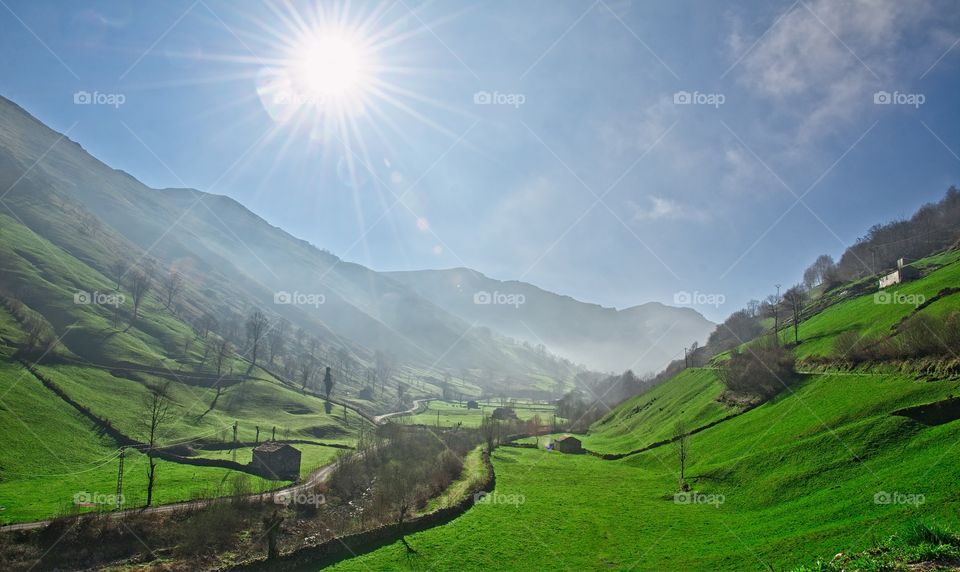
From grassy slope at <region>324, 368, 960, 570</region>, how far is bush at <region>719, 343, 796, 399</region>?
11.2 m

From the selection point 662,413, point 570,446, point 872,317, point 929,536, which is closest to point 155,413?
point 570,446

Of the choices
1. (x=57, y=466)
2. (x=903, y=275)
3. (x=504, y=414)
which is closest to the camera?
(x=57, y=466)

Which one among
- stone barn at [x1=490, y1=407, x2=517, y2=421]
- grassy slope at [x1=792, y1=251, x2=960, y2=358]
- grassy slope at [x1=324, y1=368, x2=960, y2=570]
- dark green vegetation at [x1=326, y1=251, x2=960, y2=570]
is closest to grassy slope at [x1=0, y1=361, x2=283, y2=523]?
dark green vegetation at [x1=326, y1=251, x2=960, y2=570]

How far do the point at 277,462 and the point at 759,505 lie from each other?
252 feet

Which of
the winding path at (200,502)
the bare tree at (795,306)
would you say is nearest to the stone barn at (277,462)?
the winding path at (200,502)

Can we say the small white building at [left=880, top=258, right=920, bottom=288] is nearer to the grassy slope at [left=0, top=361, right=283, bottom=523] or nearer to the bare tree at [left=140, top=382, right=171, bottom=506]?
the grassy slope at [left=0, top=361, right=283, bottom=523]

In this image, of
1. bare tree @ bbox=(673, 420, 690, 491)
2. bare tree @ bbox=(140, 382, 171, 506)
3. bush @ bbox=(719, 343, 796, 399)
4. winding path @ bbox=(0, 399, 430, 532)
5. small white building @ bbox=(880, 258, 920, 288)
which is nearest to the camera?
winding path @ bbox=(0, 399, 430, 532)

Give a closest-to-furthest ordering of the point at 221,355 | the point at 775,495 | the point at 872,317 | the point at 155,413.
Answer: the point at 775,495
the point at 155,413
the point at 872,317
the point at 221,355

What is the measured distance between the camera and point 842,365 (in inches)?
2746

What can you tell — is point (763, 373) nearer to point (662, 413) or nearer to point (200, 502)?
point (662, 413)

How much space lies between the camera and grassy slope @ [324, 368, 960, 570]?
32.3 metres

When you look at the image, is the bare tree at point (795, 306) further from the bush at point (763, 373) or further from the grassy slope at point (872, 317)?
the bush at point (763, 373)

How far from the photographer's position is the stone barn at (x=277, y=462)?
279 feet

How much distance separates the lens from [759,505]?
144 ft
